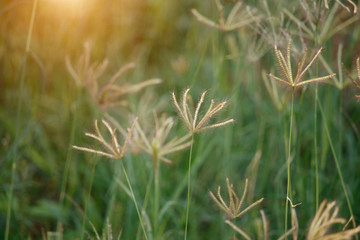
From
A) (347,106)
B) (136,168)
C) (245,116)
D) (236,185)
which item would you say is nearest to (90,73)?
(136,168)

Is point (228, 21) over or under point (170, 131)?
over

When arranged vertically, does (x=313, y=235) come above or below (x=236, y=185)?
above

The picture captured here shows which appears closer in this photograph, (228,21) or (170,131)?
(228,21)

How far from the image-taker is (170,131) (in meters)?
1.88

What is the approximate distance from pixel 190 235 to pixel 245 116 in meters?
0.75

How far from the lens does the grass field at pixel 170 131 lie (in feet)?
4.21

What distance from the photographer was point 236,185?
157cm

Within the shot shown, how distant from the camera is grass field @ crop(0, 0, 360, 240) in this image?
128 cm

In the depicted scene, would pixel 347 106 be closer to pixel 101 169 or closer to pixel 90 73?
pixel 101 169

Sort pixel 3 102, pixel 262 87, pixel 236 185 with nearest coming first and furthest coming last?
pixel 236 185 < pixel 3 102 < pixel 262 87

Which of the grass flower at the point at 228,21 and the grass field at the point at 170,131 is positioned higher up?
the grass flower at the point at 228,21

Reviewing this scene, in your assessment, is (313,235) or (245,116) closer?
(313,235)

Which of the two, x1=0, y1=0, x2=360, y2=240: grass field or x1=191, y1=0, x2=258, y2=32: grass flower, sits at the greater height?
x1=191, y1=0, x2=258, y2=32: grass flower

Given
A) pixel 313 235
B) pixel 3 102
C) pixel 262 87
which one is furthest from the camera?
pixel 262 87
